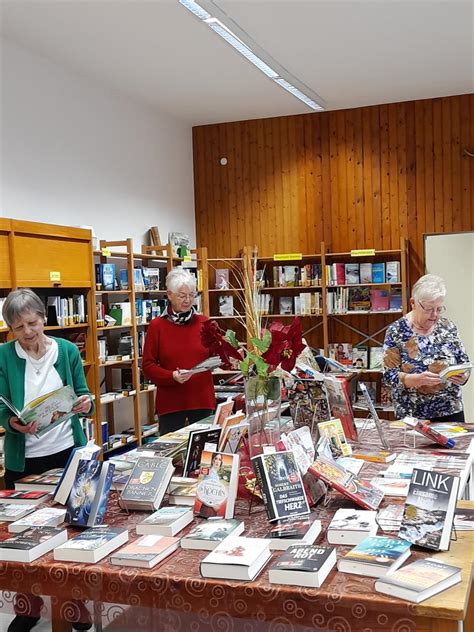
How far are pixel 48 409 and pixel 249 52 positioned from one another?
369cm

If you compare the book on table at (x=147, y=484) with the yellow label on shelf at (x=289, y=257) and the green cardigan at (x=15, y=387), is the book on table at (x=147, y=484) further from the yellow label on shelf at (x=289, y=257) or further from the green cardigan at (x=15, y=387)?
the yellow label on shelf at (x=289, y=257)

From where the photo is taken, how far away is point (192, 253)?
7898 mm

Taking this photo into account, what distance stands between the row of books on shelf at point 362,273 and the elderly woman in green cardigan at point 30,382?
456cm

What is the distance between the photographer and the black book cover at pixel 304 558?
1747 millimetres

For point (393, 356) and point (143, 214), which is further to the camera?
point (143, 214)

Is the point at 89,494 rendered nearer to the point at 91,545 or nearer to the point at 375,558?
the point at 91,545

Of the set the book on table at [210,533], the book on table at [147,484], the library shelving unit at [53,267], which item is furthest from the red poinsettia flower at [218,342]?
the library shelving unit at [53,267]

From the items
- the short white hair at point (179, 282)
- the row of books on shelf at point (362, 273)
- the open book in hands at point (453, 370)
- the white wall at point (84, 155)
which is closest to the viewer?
the open book in hands at point (453, 370)

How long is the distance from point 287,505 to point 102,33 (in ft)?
13.8

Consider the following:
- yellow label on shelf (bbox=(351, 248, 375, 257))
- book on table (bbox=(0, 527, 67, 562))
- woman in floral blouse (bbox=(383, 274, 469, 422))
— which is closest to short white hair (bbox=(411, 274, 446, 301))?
woman in floral blouse (bbox=(383, 274, 469, 422))

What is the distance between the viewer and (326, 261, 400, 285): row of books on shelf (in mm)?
7379

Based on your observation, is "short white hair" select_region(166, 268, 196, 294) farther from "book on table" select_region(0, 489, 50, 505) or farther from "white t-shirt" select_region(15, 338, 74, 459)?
"book on table" select_region(0, 489, 50, 505)

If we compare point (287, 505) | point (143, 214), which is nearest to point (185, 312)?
point (287, 505)

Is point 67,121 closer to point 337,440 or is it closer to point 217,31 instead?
point 217,31
